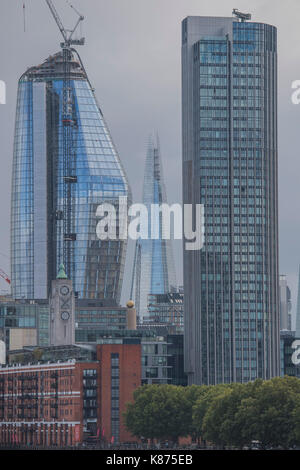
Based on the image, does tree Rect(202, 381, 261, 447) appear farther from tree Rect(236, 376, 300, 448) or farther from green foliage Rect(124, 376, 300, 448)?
tree Rect(236, 376, 300, 448)

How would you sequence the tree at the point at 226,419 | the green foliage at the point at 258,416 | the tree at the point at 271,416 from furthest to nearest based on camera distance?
1. the tree at the point at 226,419
2. the green foliage at the point at 258,416
3. the tree at the point at 271,416

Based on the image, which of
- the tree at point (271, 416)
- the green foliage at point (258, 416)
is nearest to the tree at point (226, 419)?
the green foliage at point (258, 416)

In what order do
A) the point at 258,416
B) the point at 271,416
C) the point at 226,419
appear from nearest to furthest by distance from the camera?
1. the point at 271,416
2. the point at 258,416
3. the point at 226,419

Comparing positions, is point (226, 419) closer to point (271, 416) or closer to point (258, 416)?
point (258, 416)

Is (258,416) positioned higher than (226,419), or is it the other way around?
(258,416)

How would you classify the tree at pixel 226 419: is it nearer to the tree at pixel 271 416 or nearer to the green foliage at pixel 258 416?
the green foliage at pixel 258 416

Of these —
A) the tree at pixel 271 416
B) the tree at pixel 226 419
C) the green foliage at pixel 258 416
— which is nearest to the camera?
the tree at pixel 271 416

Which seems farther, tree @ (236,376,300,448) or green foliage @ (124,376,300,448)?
green foliage @ (124,376,300,448)

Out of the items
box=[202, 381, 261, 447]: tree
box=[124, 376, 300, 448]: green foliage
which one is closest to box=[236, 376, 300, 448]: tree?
box=[124, 376, 300, 448]: green foliage

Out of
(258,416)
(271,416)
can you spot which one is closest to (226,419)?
(258,416)

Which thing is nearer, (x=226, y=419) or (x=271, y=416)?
(x=271, y=416)
